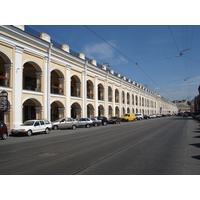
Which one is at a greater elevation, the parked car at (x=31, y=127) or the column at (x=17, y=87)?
the column at (x=17, y=87)

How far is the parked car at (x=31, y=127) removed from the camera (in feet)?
58.3

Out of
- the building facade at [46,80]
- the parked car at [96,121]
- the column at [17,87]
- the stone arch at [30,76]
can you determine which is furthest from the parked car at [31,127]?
the parked car at [96,121]

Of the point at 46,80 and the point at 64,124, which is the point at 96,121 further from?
the point at 46,80

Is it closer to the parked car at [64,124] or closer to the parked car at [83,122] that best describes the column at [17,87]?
the parked car at [64,124]

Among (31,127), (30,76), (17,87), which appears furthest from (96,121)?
(31,127)

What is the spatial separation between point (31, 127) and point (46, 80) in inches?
338

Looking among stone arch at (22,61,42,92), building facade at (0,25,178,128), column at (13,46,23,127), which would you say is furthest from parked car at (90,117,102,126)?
column at (13,46,23,127)

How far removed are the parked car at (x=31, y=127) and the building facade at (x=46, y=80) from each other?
244 cm

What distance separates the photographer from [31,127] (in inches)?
727

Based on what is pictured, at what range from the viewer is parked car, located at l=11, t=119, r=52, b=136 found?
17.8m

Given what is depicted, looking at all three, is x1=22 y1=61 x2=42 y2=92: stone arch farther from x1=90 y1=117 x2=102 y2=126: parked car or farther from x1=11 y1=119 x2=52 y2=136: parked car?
x1=90 y1=117 x2=102 y2=126: parked car

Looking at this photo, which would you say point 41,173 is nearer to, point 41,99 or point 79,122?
point 41,99
